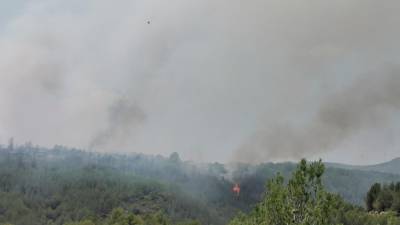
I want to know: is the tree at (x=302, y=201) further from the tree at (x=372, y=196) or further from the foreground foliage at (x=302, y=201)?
the tree at (x=372, y=196)

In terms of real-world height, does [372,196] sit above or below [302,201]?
above

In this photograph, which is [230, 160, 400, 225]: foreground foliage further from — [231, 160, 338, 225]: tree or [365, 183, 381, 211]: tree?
[365, 183, 381, 211]: tree

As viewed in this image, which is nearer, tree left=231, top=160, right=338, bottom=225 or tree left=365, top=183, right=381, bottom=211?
tree left=231, top=160, right=338, bottom=225

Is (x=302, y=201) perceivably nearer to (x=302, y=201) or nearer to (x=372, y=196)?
(x=302, y=201)

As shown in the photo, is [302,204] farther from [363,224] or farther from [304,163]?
[363,224]

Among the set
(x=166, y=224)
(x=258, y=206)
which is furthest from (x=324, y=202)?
(x=166, y=224)

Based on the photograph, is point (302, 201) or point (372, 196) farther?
point (372, 196)

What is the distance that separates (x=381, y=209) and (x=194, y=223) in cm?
6776

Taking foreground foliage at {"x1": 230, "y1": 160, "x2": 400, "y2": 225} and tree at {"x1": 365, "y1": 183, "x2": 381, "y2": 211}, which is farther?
tree at {"x1": 365, "y1": 183, "x2": 381, "y2": 211}

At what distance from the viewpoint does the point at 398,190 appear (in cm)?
17625

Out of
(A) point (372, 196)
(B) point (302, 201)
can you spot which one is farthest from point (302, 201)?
(A) point (372, 196)

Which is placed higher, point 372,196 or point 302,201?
point 372,196

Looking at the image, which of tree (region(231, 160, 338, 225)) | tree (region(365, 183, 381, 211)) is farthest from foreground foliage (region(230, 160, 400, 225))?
tree (region(365, 183, 381, 211))

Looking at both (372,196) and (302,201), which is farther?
(372,196)
